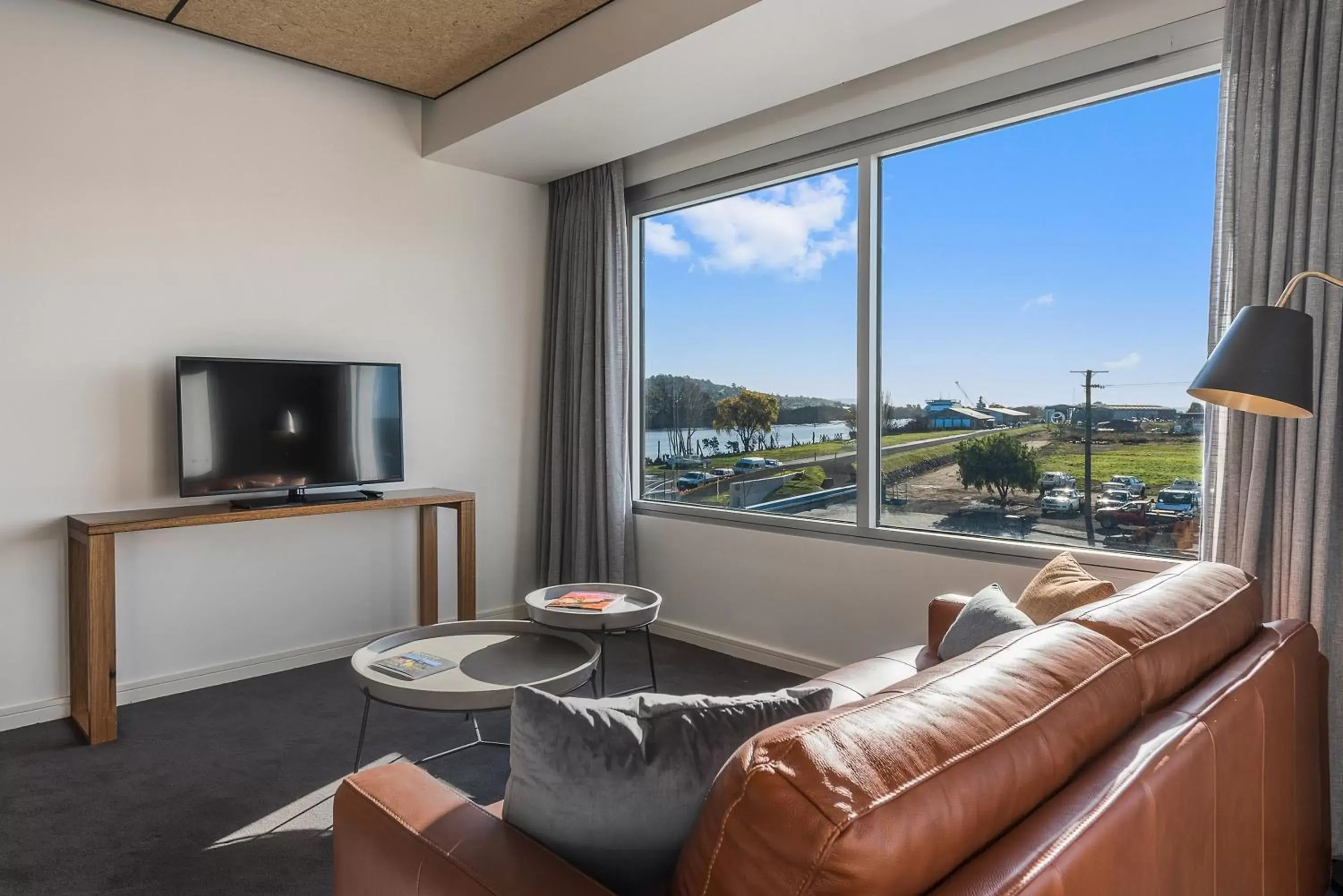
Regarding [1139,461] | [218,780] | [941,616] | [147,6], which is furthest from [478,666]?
[147,6]

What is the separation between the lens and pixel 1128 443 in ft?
9.66

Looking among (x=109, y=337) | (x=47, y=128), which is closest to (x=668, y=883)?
(x=109, y=337)

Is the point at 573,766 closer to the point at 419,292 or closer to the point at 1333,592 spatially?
the point at 1333,592

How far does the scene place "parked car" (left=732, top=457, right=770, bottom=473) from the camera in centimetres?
418

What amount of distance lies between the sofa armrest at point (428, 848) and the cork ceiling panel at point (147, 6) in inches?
127

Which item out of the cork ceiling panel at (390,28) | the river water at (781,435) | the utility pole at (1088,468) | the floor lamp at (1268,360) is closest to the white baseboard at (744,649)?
the river water at (781,435)

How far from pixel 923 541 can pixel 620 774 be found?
8.26 ft

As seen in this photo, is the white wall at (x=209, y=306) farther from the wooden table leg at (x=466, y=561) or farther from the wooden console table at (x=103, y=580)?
the wooden table leg at (x=466, y=561)

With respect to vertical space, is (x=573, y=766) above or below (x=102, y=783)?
above

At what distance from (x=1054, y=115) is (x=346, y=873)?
3.21 m

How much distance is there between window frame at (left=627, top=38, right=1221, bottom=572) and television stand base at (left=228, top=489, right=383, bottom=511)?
57.1 inches

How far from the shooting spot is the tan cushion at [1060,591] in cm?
210

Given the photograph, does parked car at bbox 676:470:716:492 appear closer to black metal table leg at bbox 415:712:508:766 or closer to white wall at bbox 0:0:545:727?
white wall at bbox 0:0:545:727

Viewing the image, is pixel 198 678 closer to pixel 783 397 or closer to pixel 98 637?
pixel 98 637
